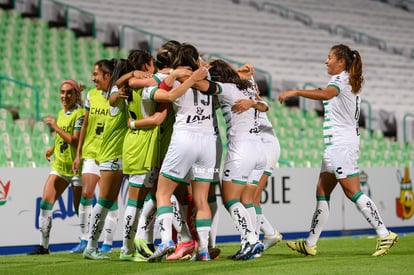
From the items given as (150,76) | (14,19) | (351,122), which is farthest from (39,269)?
(14,19)

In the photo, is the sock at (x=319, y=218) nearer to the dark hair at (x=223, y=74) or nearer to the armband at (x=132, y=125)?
the dark hair at (x=223, y=74)

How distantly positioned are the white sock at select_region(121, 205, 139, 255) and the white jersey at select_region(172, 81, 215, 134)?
0.97 meters

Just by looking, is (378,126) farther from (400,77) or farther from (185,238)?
(185,238)

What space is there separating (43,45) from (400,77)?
10.9 m

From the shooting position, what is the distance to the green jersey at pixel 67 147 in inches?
404

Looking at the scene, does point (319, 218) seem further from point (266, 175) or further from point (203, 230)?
point (203, 230)

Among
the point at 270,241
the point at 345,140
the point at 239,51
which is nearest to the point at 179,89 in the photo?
the point at 345,140

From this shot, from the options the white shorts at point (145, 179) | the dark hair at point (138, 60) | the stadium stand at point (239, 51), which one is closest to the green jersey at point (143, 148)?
the white shorts at point (145, 179)

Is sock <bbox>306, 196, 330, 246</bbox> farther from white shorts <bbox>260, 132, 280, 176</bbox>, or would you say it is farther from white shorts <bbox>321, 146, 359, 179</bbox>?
white shorts <bbox>260, 132, 280, 176</bbox>

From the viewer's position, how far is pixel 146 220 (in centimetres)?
843

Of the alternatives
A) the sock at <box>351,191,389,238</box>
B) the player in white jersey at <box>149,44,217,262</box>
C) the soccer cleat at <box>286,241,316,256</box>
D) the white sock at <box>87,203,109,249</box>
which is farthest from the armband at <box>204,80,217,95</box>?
the soccer cleat at <box>286,241,316,256</box>

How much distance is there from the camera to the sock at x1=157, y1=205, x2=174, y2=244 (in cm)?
794

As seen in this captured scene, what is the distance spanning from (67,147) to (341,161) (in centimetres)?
316

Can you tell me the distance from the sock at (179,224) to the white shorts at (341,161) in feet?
5.16
